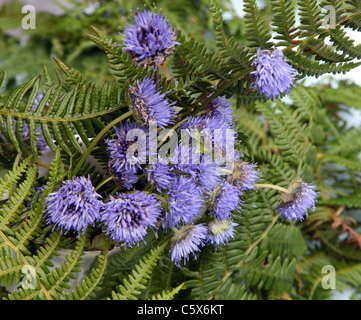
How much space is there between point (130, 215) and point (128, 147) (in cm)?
5

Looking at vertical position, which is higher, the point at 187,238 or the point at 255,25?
the point at 255,25

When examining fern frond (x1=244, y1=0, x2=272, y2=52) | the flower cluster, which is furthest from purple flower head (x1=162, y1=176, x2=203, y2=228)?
fern frond (x1=244, y1=0, x2=272, y2=52)

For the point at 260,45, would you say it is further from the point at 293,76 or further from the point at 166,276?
the point at 166,276

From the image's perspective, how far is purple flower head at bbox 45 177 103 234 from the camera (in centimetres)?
27

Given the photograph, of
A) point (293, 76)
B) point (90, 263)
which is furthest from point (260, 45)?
point (90, 263)

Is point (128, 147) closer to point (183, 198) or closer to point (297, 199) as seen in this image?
point (183, 198)

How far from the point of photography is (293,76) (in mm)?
299

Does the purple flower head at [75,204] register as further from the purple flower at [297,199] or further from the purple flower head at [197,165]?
the purple flower at [297,199]

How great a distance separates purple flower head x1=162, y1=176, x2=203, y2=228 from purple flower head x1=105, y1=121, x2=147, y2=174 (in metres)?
0.04

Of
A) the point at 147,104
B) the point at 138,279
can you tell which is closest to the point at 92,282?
the point at 138,279

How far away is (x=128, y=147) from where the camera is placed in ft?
0.91

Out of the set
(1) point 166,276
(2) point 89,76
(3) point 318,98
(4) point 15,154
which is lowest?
(1) point 166,276

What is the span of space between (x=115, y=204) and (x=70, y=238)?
0.08 metres

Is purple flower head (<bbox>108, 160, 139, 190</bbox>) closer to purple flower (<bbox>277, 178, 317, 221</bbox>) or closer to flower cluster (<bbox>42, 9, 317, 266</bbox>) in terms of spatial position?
flower cluster (<bbox>42, 9, 317, 266</bbox>)
